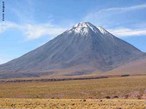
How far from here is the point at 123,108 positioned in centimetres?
2816

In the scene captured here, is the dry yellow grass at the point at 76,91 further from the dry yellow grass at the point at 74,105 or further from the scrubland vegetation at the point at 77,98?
the dry yellow grass at the point at 74,105

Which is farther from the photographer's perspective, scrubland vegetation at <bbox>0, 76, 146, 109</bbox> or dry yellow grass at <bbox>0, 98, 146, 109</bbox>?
scrubland vegetation at <bbox>0, 76, 146, 109</bbox>

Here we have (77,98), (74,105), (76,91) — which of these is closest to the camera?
(74,105)

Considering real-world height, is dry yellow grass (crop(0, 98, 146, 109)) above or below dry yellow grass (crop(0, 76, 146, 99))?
below

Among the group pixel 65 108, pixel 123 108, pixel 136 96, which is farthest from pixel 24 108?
pixel 136 96

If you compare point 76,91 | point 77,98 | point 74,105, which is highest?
point 76,91

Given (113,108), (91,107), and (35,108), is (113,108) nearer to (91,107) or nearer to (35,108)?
(91,107)

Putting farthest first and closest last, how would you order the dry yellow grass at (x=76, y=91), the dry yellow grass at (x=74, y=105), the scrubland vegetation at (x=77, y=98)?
the dry yellow grass at (x=76, y=91)
the scrubland vegetation at (x=77, y=98)
the dry yellow grass at (x=74, y=105)

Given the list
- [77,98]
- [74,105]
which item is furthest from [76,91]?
[74,105]

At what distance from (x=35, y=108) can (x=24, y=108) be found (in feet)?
3.36

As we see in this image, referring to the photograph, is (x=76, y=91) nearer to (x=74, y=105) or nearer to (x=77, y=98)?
(x=77, y=98)

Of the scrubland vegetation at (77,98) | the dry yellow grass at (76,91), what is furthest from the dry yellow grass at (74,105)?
the dry yellow grass at (76,91)

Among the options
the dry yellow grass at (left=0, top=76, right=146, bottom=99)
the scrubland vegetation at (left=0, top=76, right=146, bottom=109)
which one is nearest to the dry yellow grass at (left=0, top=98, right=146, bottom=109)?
the scrubland vegetation at (left=0, top=76, right=146, bottom=109)

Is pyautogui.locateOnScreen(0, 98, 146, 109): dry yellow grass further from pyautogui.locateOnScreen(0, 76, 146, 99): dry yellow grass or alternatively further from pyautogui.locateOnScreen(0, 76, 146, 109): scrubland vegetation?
pyautogui.locateOnScreen(0, 76, 146, 99): dry yellow grass
